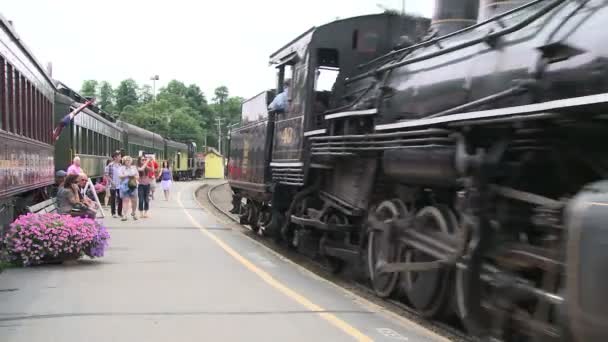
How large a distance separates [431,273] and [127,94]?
11846 centimetres

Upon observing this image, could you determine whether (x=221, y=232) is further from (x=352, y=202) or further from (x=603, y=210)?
(x=603, y=210)

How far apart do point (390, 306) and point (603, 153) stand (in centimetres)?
352

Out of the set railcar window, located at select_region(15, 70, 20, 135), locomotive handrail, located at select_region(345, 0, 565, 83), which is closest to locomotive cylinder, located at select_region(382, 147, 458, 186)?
locomotive handrail, located at select_region(345, 0, 565, 83)

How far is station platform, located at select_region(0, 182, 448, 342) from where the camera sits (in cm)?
549

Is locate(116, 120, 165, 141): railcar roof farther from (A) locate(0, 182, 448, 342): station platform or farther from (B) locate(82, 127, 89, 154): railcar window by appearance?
(A) locate(0, 182, 448, 342): station platform

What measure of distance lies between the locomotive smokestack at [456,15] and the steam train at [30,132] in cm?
562

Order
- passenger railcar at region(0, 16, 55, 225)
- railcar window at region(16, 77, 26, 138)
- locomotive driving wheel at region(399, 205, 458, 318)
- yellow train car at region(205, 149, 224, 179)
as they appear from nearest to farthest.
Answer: locomotive driving wheel at region(399, 205, 458, 318) < passenger railcar at region(0, 16, 55, 225) < railcar window at region(16, 77, 26, 138) < yellow train car at region(205, 149, 224, 179)

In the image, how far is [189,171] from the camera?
59.5 meters

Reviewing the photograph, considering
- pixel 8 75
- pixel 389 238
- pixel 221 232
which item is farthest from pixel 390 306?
pixel 221 232

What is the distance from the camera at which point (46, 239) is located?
8.35 m

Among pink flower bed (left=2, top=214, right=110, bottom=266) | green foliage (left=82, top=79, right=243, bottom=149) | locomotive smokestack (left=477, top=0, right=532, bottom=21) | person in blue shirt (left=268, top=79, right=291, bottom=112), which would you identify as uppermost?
green foliage (left=82, top=79, right=243, bottom=149)

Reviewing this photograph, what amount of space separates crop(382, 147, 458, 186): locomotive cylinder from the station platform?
1.39m

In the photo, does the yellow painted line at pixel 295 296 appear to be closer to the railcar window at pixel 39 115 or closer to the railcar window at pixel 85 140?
the railcar window at pixel 39 115

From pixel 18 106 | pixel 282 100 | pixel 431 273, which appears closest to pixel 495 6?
pixel 431 273
